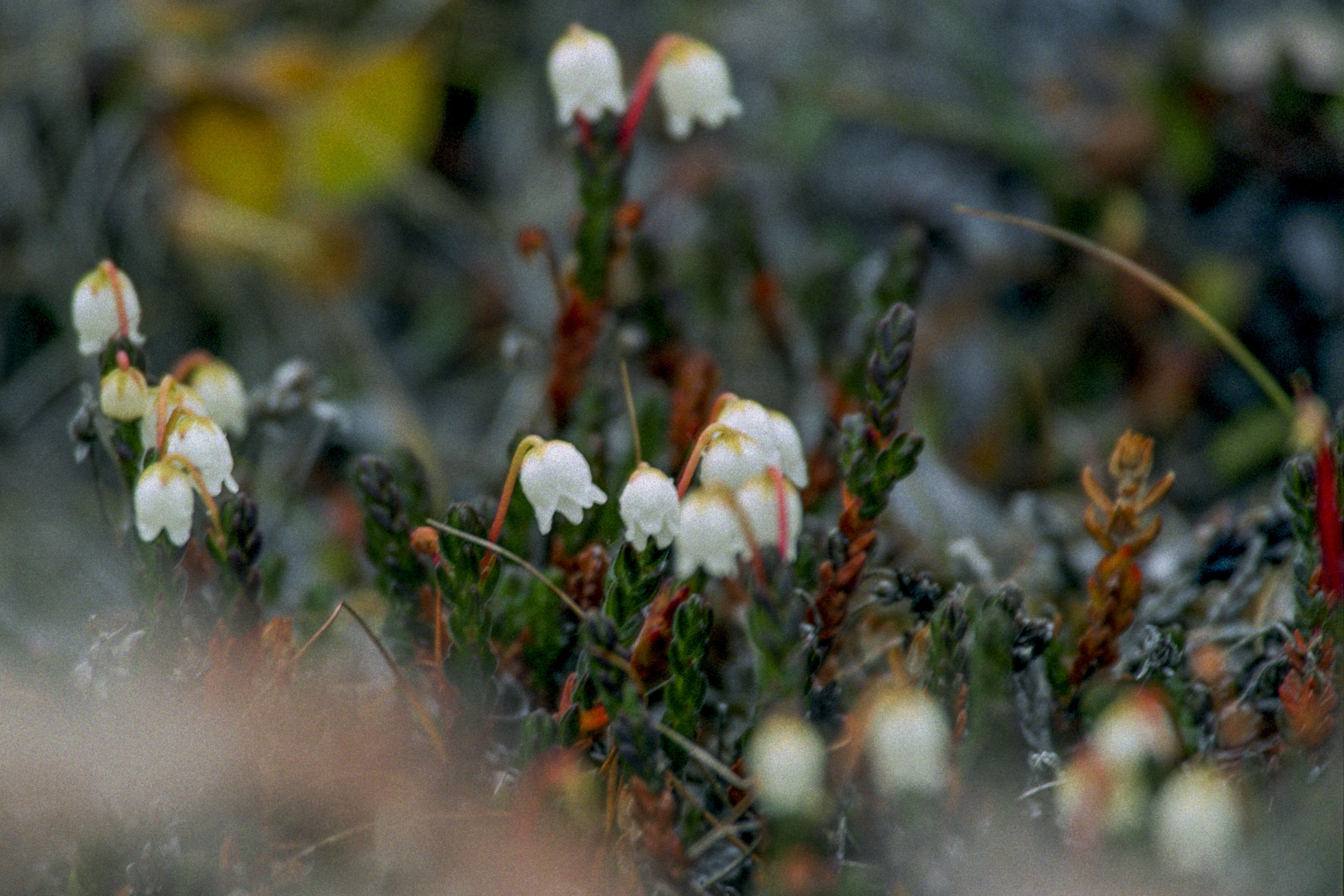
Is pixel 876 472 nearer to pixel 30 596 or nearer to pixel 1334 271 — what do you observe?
pixel 30 596

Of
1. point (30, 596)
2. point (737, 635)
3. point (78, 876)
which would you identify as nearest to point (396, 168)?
point (30, 596)

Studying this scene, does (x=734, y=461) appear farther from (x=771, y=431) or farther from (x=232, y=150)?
(x=232, y=150)

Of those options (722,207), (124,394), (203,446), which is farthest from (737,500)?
(722,207)

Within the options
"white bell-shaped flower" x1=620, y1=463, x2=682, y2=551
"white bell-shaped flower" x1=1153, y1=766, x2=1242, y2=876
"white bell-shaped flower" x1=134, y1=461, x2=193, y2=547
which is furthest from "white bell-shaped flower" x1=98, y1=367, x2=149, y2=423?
"white bell-shaped flower" x1=1153, y1=766, x2=1242, y2=876

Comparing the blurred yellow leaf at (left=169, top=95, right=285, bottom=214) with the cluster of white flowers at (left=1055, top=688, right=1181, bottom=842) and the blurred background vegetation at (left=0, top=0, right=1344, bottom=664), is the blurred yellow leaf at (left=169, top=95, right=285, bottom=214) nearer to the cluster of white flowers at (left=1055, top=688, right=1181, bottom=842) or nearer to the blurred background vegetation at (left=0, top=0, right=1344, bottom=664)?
the blurred background vegetation at (left=0, top=0, right=1344, bottom=664)

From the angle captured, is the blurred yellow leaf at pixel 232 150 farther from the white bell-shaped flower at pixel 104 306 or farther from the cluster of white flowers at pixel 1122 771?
the cluster of white flowers at pixel 1122 771

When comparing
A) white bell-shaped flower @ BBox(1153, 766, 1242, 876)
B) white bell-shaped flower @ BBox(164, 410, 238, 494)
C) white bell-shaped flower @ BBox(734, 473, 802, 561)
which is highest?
white bell-shaped flower @ BBox(164, 410, 238, 494)
